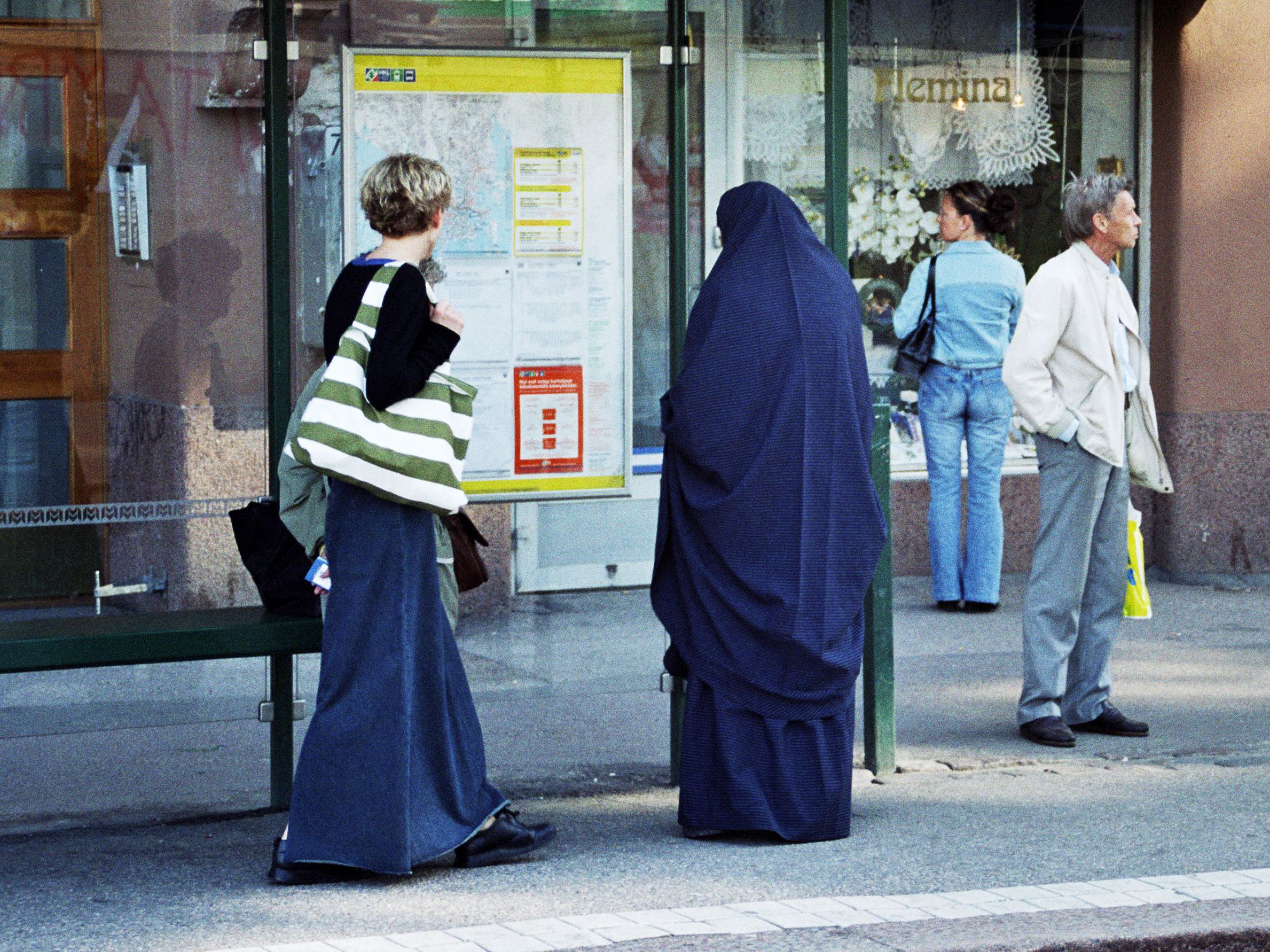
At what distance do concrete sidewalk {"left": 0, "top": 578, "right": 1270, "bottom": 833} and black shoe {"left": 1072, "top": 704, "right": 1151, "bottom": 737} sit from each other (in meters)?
0.05

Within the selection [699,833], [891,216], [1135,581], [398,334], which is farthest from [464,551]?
[891,216]

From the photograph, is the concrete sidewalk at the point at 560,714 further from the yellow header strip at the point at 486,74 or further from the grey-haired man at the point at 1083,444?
the yellow header strip at the point at 486,74

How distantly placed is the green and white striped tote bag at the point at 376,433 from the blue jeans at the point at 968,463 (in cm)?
449

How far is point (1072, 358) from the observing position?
20.1 feet

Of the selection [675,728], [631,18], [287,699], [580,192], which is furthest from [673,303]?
[287,699]

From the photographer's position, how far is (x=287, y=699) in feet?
17.7

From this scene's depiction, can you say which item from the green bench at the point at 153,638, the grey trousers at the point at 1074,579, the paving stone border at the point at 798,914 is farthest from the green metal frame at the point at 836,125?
the paving stone border at the point at 798,914

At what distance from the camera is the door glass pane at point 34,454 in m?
5.27

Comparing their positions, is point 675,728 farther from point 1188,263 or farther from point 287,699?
point 1188,263

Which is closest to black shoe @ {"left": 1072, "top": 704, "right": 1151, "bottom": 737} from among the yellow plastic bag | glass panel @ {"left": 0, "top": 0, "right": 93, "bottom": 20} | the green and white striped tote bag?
the yellow plastic bag

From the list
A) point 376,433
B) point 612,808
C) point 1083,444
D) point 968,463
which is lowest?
point 612,808

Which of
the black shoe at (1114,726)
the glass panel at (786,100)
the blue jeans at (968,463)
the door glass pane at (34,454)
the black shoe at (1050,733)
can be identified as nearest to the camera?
the door glass pane at (34,454)

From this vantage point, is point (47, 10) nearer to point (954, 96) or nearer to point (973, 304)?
point (973, 304)

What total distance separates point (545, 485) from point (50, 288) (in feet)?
5.02
